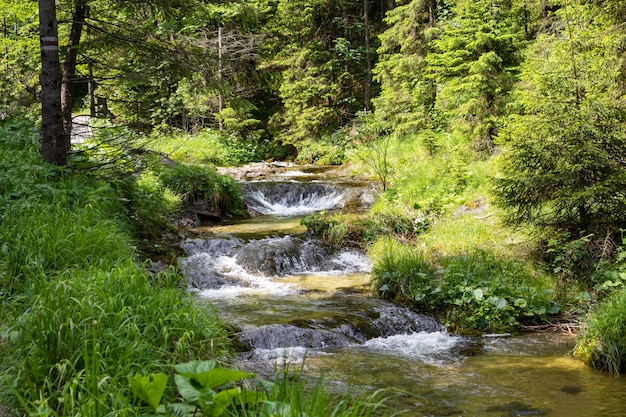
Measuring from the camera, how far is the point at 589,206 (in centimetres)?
701

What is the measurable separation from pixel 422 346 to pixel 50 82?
5569 mm

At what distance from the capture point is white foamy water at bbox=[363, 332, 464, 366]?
5602 mm

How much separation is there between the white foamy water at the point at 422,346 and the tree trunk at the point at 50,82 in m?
4.76

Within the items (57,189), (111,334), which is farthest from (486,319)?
(57,189)

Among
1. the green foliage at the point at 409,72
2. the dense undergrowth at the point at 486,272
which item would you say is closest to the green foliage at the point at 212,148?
the green foliage at the point at 409,72

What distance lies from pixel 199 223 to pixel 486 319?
754 centimetres

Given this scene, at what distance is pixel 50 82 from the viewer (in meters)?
6.12

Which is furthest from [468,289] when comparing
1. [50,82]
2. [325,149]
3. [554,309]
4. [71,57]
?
[325,149]

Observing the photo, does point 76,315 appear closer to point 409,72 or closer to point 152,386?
point 152,386

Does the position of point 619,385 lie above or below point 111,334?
below

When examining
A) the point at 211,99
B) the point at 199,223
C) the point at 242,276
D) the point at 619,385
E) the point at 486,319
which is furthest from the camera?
the point at 211,99

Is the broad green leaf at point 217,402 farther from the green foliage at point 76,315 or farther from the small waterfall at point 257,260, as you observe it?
the small waterfall at point 257,260

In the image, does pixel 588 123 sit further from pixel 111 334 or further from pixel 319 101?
pixel 319 101

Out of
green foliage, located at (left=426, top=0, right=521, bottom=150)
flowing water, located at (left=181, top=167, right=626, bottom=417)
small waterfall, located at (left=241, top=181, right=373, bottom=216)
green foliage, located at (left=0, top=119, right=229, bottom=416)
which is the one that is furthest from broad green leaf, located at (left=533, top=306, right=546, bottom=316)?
small waterfall, located at (left=241, top=181, right=373, bottom=216)
